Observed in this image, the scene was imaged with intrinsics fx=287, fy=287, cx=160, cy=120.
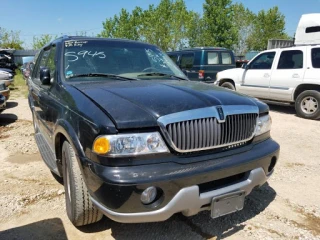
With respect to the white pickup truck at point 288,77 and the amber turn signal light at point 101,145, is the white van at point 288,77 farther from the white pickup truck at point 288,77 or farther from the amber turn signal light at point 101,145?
the amber turn signal light at point 101,145

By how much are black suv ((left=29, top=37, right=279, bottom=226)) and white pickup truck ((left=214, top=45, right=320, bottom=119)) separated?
18.4 ft

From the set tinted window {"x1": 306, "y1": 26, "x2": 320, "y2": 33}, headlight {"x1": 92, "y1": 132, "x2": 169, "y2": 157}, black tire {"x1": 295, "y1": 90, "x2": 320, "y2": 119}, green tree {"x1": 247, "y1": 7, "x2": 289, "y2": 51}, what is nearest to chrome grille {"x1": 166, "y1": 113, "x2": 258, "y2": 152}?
headlight {"x1": 92, "y1": 132, "x2": 169, "y2": 157}

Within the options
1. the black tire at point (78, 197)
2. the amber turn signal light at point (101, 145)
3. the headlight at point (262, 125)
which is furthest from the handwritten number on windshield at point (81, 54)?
the headlight at point (262, 125)

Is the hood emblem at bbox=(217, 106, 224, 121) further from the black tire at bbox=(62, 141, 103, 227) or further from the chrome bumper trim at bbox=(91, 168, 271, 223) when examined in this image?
the black tire at bbox=(62, 141, 103, 227)

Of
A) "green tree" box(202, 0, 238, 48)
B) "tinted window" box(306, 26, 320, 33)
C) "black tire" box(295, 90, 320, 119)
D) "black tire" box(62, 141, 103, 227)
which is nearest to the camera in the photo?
"black tire" box(62, 141, 103, 227)

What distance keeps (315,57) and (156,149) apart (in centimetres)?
707

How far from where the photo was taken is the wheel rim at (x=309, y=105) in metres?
7.56

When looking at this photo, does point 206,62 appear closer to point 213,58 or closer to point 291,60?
point 213,58

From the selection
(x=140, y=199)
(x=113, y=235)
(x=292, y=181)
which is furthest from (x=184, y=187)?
(x=292, y=181)

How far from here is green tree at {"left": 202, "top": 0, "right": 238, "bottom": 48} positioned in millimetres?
28828

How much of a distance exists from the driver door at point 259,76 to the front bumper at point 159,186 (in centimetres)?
697

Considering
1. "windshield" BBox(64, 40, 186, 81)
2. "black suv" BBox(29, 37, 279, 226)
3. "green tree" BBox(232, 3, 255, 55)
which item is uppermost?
"green tree" BBox(232, 3, 255, 55)

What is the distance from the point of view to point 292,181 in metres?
3.90

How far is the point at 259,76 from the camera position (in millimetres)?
8859
